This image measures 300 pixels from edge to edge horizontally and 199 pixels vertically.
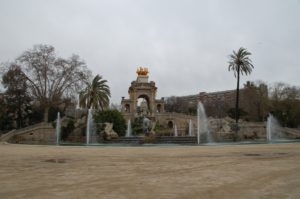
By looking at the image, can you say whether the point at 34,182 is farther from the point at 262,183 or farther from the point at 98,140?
the point at 98,140

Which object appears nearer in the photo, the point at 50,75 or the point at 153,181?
the point at 153,181

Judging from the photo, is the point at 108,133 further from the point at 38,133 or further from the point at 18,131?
the point at 18,131

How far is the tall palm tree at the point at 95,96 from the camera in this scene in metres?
48.8

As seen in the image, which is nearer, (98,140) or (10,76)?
(98,140)

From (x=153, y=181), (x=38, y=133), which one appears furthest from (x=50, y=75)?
(x=153, y=181)

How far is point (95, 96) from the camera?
160 feet

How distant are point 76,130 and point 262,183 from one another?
1618 inches

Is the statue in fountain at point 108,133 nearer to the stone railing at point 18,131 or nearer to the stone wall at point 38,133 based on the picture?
the stone wall at point 38,133

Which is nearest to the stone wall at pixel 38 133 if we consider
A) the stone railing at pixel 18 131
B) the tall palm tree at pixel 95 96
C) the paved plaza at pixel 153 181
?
the stone railing at pixel 18 131

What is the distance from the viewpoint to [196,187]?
7.81 meters

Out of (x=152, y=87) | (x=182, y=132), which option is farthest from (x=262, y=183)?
(x=152, y=87)

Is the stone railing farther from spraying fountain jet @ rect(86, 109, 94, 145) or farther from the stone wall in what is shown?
spraying fountain jet @ rect(86, 109, 94, 145)

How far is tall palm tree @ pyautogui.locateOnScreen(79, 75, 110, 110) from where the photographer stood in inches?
1919

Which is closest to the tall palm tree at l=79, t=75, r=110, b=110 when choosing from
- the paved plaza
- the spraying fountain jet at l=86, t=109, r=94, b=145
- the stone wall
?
the spraying fountain jet at l=86, t=109, r=94, b=145
